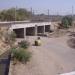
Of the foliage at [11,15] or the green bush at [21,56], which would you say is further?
the foliage at [11,15]

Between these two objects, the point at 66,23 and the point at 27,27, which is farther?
the point at 66,23

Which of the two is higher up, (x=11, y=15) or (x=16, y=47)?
(x=11, y=15)

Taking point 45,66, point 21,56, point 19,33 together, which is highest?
point 21,56

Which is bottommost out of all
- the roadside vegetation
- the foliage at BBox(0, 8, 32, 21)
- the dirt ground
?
the dirt ground

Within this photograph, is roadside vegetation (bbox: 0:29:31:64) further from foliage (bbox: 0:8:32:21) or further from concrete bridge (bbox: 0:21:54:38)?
foliage (bbox: 0:8:32:21)

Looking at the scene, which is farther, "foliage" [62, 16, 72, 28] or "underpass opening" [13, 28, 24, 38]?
"foliage" [62, 16, 72, 28]

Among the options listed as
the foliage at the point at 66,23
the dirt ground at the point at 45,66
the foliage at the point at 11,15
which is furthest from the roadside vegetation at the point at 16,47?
the foliage at the point at 11,15

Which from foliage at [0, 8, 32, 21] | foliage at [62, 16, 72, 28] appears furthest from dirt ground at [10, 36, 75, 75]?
foliage at [0, 8, 32, 21]

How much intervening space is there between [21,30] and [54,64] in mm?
26901

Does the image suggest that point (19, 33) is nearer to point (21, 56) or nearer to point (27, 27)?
point (27, 27)

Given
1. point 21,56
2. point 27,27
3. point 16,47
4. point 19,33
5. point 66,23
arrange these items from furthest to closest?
point 66,23 → point 27,27 → point 19,33 → point 16,47 → point 21,56

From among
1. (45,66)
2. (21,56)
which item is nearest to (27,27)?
(21,56)

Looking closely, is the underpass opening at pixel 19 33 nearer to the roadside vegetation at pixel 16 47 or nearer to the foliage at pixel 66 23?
the roadside vegetation at pixel 16 47

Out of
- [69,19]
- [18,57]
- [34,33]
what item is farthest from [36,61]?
[69,19]
